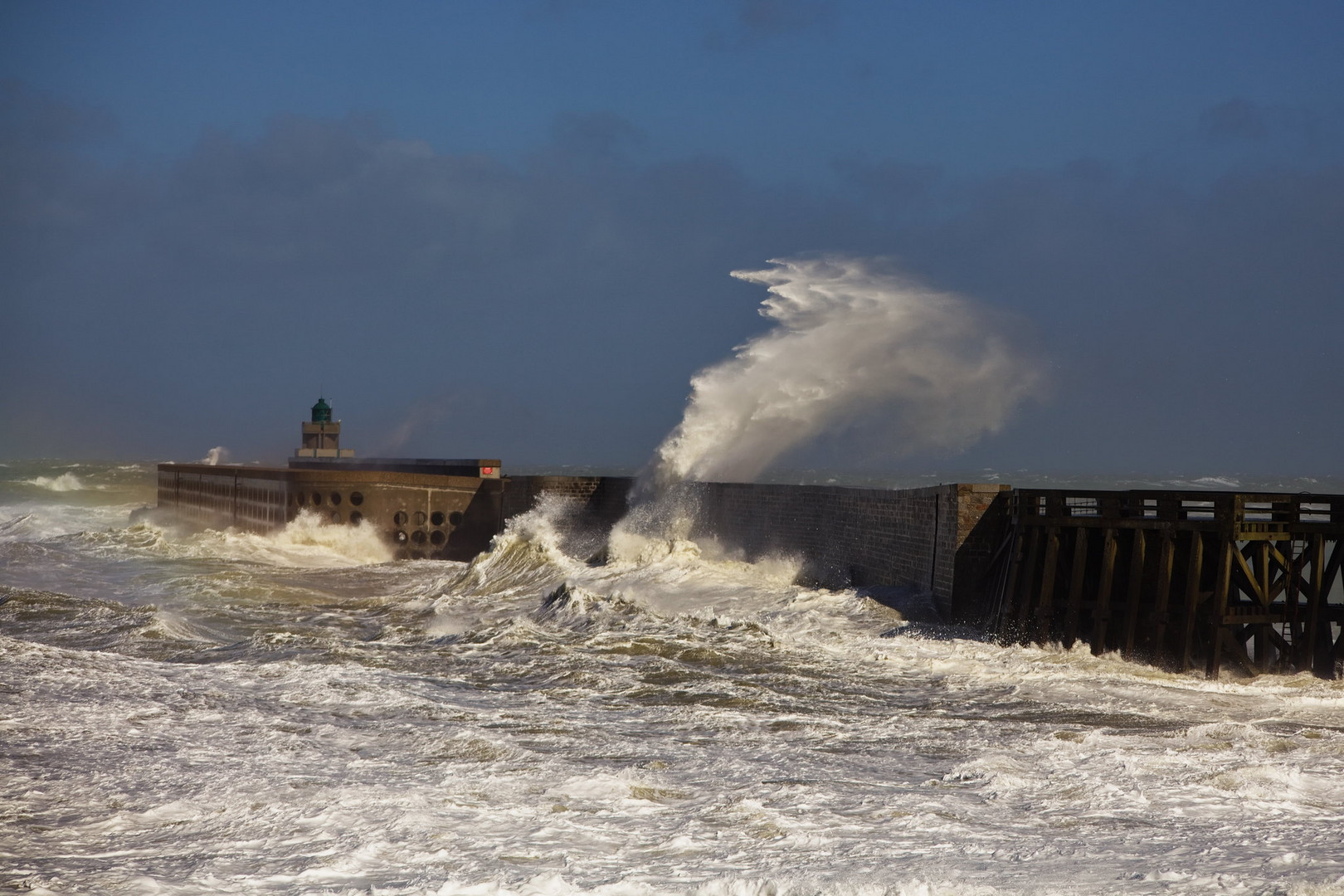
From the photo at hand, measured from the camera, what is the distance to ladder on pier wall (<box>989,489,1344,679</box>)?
1042 cm

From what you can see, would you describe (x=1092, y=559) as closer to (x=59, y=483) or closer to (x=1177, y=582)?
(x=1177, y=582)

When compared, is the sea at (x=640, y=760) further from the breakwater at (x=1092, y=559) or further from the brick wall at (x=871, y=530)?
the brick wall at (x=871, y=530)

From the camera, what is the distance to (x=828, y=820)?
5367 mm

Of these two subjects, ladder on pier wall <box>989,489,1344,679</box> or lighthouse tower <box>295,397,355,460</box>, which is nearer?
ladder on pier wall <box>989,489,1344,679</box>

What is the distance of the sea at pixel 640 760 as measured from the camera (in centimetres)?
459

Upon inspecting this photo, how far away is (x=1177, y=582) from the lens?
11.3m

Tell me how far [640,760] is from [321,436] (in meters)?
39.3

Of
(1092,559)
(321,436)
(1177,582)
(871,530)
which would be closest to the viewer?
(1177,582)

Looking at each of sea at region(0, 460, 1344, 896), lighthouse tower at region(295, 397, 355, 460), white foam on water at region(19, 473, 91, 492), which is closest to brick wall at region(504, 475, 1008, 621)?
sea at region(0, 460, 1344, 896)

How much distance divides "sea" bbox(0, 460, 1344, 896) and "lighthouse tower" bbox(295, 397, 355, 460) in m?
30.3

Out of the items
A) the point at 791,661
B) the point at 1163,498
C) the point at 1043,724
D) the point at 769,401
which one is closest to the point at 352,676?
the point at 791,661

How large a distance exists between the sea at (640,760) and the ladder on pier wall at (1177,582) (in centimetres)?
44

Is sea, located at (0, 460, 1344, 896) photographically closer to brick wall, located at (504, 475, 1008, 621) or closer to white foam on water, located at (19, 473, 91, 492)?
brick wall, located at (504, 475, 1008, 621)

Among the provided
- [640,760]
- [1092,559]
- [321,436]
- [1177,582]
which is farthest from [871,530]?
[321,436]
